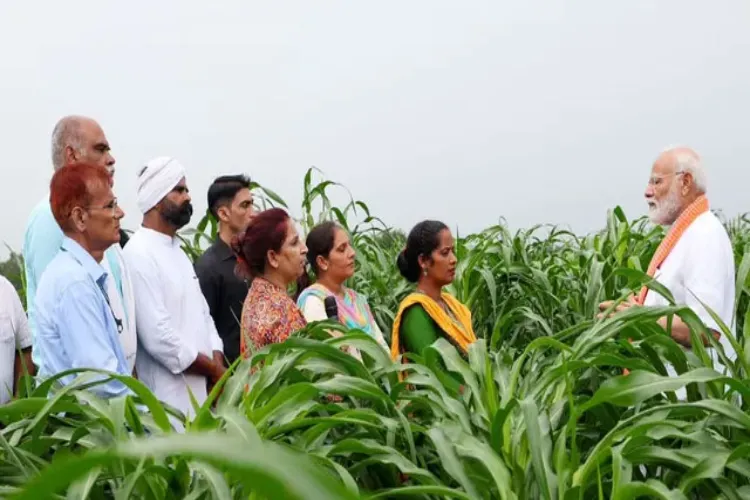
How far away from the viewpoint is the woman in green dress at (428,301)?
473cm

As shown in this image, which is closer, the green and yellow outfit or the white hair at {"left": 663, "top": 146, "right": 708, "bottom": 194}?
the white hair at {"left": 663, "top": 146, "right": 708, "bottom": 194}

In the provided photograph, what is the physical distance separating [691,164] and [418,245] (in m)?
1.14

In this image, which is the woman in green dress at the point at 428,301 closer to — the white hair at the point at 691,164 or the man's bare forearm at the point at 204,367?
the man's bare forearm at the point at 204,367

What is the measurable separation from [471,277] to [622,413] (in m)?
3.59

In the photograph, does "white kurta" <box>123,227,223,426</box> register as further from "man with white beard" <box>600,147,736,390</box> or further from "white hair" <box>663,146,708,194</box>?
"white hair" <box>663,146,708,194</box>

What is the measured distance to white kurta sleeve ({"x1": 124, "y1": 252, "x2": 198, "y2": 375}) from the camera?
13.9 feet

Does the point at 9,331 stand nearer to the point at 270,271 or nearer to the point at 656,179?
the point at 270,271

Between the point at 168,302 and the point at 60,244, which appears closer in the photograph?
the point at 60,244

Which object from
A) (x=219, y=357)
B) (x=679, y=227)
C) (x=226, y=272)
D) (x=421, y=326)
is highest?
(x=679, y=227)

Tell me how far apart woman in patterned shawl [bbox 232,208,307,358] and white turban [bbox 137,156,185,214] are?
36 cm

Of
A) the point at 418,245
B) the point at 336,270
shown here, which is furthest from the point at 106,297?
the point at 418,245

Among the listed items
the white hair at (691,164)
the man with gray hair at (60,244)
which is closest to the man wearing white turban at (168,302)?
the man with gray hair at (60,244)

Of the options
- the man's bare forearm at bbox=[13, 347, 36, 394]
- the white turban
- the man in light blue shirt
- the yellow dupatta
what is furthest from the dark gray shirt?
the man in light blue shirt

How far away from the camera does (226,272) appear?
518cm
